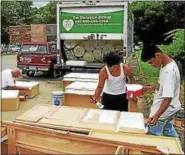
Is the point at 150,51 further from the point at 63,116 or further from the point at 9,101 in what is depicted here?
the point at 9,101

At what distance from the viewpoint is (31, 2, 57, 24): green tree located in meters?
35.6

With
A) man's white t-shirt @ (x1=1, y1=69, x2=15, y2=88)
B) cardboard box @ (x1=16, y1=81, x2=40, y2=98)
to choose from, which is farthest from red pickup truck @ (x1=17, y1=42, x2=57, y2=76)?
man's white t-shirt @ (x1=1, y1=69, x2=15, y2=88)

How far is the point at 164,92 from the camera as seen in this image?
3.13m

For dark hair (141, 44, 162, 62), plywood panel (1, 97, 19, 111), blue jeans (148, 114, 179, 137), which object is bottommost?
plywood panel (1, 97, 19, 111)

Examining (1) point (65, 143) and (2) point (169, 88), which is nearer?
(1) point (65, 143)

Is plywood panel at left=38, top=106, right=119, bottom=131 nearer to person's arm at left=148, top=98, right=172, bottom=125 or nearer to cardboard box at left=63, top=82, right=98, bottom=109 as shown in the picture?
person's arm at left=148, top=98, right=172, bottom=125

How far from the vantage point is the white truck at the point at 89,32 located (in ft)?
31.4

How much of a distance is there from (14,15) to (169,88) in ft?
91.6

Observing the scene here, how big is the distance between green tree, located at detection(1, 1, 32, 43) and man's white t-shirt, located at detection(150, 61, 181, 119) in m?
24.5

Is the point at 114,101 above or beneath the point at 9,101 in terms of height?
above

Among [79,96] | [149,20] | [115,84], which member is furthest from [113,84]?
[149,20]

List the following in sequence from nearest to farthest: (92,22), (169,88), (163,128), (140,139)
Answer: (140,139) < (169,88) < (163,128) < (92,22)

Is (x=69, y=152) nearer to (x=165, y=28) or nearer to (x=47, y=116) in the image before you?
(x=47, y=116)

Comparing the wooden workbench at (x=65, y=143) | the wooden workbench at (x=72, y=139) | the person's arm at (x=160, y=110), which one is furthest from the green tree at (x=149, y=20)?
the wooden workbench at (x=65, y=143)
